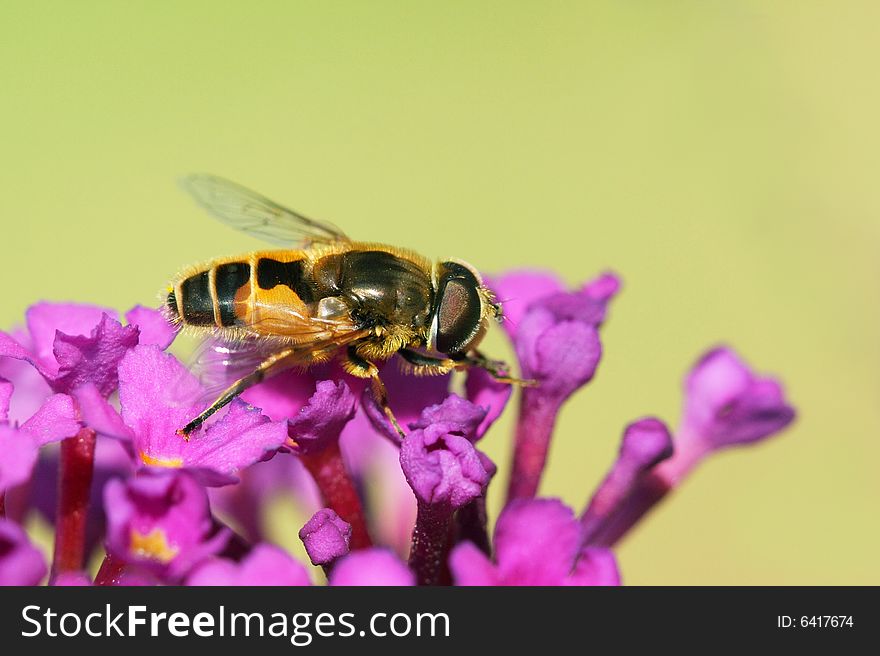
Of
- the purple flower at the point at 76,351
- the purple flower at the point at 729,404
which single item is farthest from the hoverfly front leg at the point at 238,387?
the purple flower at the point at 729,404

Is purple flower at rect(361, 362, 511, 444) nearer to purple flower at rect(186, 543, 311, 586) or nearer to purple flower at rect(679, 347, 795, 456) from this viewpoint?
purple flower at rect(186, 543, 311, 586)

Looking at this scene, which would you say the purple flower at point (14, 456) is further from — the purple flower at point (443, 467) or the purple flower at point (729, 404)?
the purple flower at point (729, 404)

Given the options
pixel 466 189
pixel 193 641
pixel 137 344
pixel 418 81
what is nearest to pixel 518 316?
pixel 137 344

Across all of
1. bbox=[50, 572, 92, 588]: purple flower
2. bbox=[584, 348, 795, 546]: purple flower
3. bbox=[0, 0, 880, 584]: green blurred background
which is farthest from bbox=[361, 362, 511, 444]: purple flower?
bbox=[0, 0, 880, 584]: green blurred background

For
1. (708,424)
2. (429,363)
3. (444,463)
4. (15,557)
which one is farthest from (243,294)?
(708,424)

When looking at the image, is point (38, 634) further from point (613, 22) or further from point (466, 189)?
point (613, 22)
